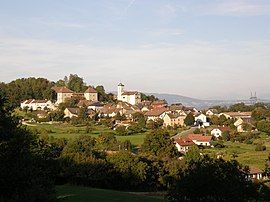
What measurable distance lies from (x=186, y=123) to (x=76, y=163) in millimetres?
52116

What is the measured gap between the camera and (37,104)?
299ft

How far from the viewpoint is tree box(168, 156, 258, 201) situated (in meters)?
12.6

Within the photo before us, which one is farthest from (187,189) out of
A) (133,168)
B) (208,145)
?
(208,145)

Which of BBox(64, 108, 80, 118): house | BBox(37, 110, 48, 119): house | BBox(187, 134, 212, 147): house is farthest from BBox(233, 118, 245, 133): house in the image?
BBox(37, 110, 48, 119): house

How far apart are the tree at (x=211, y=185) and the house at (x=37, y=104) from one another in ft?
249

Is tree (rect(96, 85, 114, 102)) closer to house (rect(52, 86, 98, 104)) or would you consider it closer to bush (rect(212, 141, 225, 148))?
house (rect(52, 86, 98, 104))

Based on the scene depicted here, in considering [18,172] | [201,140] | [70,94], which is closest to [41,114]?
[70,94]

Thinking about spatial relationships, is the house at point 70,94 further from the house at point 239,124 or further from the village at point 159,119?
the house at point 239,124

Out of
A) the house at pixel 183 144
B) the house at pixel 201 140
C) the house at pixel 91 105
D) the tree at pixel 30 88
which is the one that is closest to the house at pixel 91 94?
the house at pixel 91 105

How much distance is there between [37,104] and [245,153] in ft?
178

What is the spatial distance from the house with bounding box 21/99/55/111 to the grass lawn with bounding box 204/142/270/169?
44.9 metres

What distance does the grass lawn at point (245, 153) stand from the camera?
4244 cm

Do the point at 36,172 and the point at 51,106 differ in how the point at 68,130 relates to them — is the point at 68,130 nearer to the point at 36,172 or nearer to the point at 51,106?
the point at 51,106

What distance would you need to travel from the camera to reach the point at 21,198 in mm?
10398
